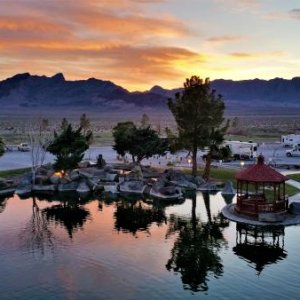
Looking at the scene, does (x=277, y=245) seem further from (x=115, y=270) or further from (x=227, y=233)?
(x=115, y=270)

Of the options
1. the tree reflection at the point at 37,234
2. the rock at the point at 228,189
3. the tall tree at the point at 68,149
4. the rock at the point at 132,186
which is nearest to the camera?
the tree reflection at the point at 37,234

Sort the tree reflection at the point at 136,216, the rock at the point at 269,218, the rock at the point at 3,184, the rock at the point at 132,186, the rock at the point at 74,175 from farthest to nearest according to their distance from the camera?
1. the rock at the point at 74,175
2. the rock at the point at 132,186
3. the rock at the point at 3,184
4. the tree reflection at the point at 136,216
5. the rock at the point at 269,218

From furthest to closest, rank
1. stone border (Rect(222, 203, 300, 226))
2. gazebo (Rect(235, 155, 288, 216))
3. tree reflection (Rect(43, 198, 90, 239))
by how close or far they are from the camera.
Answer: gazebo (Rect(235, 155, 288, 216)) → tree reflection (Rect(43, 198, 90, 239)) → stone border (Rect(222, 203, 300, 226))

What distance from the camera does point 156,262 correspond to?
35.2 metres

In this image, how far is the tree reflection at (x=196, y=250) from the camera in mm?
32938

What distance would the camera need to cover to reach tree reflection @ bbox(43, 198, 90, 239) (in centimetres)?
4631

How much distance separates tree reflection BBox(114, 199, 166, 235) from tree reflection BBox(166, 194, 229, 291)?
1915 millimetres

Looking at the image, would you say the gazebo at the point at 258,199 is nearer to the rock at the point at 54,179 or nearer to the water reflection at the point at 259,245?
the water reflection at the point at 259,245

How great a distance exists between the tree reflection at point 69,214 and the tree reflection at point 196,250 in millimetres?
8501

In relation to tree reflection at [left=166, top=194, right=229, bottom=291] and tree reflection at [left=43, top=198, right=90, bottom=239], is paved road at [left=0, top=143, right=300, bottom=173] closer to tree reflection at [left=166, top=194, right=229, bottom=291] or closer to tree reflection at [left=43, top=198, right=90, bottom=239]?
tree reflection at [left=43, top=198, right=90, bottom=239]

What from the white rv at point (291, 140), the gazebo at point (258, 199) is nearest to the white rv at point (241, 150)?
the white rv at point (291, 140)

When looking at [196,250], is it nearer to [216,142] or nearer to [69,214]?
[69,214]

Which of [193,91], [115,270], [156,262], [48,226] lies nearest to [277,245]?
[156,262]

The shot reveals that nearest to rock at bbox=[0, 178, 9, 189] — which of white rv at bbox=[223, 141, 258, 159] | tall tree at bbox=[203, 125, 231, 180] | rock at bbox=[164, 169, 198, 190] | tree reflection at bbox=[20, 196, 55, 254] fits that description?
tree reflection at bbox=[20, 196, 55, 254]
